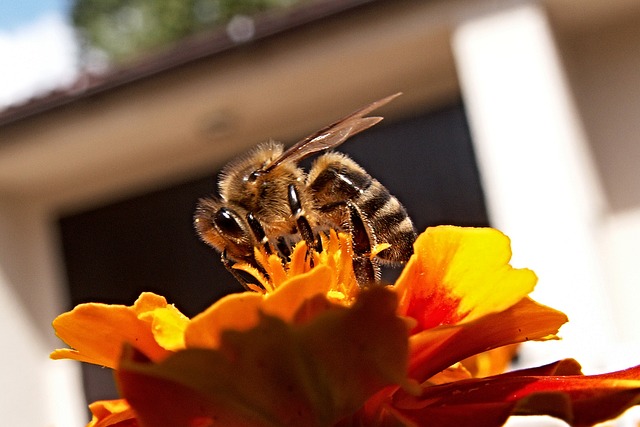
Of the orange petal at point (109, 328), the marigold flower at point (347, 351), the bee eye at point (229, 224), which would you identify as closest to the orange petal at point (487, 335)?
the marigold flower at point (347, 351)

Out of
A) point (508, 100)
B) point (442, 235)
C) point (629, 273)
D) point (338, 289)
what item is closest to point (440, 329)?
point (442, 235)

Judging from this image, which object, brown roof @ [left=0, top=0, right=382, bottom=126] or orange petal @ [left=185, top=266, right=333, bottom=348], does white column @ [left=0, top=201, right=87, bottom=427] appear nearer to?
brown roof @ [left=0, top=0, right=382, bottom=126]

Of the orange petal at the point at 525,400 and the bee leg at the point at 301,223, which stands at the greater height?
the bee leg at the point at 301,223

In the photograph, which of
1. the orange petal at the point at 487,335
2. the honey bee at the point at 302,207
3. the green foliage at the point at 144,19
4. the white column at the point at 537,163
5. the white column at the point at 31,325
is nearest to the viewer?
the orange petal at the point at 487,335

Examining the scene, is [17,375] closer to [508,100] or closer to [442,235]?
[508,100]

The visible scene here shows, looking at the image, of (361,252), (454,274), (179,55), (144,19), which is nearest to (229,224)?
(361,252)

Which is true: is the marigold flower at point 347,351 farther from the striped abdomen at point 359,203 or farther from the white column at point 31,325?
the white column at point 31,325
